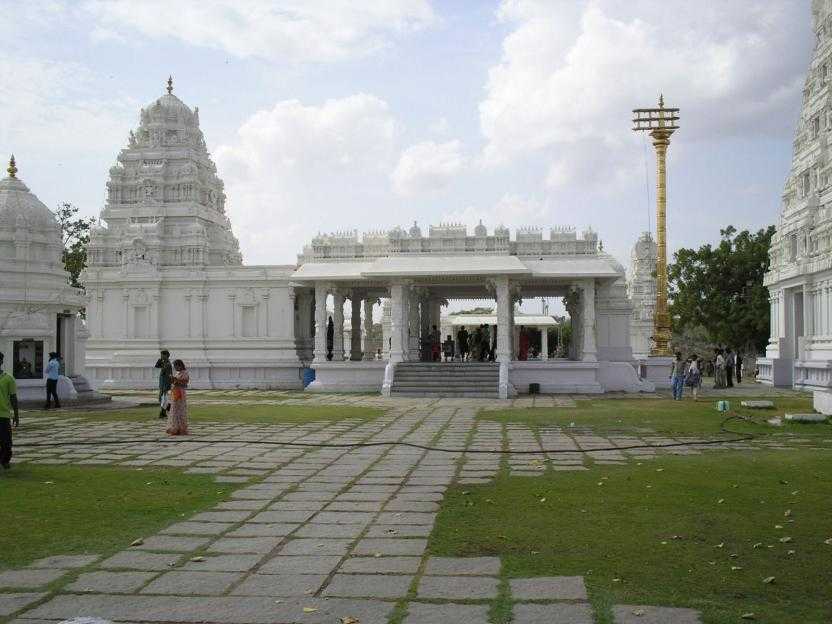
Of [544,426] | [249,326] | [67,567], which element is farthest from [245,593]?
[249,326]

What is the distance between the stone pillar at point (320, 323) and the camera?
2906 centimetres

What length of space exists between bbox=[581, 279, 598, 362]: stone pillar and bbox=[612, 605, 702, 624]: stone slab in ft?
75.8

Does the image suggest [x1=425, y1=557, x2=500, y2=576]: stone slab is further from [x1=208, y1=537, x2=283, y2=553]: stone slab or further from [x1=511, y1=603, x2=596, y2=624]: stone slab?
[x1=208, y1=537, x2=283, y2=553]: stone slab

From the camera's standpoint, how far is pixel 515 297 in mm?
33094

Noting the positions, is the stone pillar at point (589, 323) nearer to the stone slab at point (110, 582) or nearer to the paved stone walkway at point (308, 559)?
the paved stone walkway at point (308, 559)

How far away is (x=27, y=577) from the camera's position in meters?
5.88

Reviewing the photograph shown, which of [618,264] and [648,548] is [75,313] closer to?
[618,264]

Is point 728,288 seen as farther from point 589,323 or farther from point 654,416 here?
point 654,416

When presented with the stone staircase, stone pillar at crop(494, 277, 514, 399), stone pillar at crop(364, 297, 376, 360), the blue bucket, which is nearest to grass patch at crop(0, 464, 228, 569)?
the stone staircase

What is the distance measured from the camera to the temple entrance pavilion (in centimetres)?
2739

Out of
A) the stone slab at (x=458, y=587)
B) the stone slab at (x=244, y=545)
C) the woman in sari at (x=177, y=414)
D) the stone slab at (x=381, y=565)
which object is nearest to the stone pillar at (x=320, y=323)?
the woman in sari at (x=177, y=414)

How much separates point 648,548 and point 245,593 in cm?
310

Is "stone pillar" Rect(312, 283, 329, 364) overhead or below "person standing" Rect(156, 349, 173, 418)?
overhead

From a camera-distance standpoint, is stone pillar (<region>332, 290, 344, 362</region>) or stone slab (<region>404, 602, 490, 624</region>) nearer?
stone slab (<region>404, 602, 490, 624</region>)
